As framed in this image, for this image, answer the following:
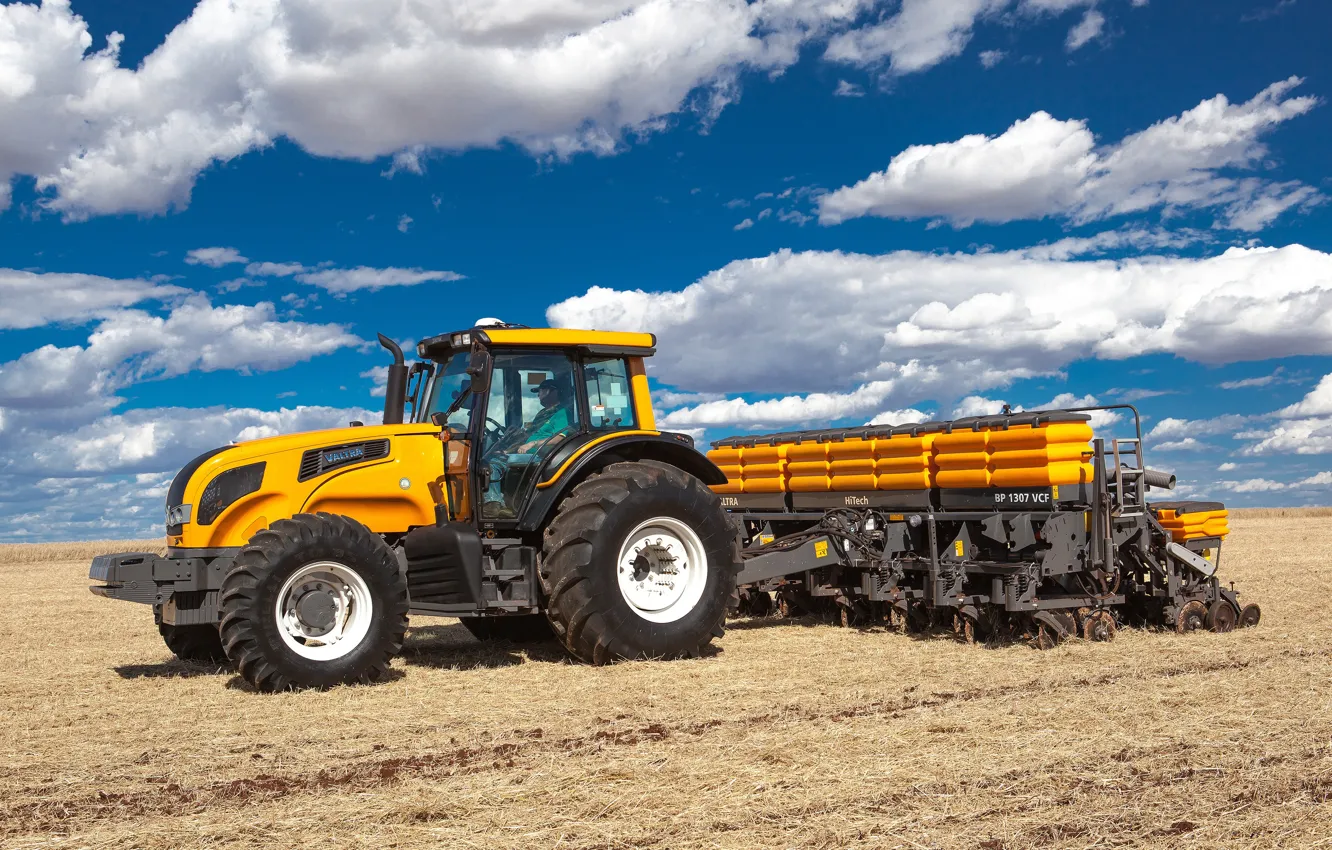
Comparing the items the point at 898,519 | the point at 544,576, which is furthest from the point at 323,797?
the point at 898,519

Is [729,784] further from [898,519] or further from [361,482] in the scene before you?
[898,519]

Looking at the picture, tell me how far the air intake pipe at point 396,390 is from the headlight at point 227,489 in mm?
1370

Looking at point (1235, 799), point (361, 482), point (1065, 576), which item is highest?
point (361, 482)

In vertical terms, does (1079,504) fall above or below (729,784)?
above

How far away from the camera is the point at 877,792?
17.7 ft

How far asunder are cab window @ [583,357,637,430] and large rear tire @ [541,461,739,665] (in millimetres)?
498

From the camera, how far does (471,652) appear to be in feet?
34.2

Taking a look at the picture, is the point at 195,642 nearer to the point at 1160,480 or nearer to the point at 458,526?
the point at 458,526

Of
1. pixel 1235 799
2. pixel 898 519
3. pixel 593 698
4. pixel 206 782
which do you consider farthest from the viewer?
pixel 898 519

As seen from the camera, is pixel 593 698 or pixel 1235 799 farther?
pixel 593 698

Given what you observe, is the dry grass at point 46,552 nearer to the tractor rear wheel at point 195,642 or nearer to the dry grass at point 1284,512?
the tractor rear wheel at point 195,642

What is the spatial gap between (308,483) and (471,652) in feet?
7.64

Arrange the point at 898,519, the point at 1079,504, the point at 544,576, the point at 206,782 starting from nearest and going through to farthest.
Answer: the point at 206,782 → the point at 544,576 → the point at 1079,504 → the point at 898,519

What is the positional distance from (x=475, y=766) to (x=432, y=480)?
3674 millimetres
